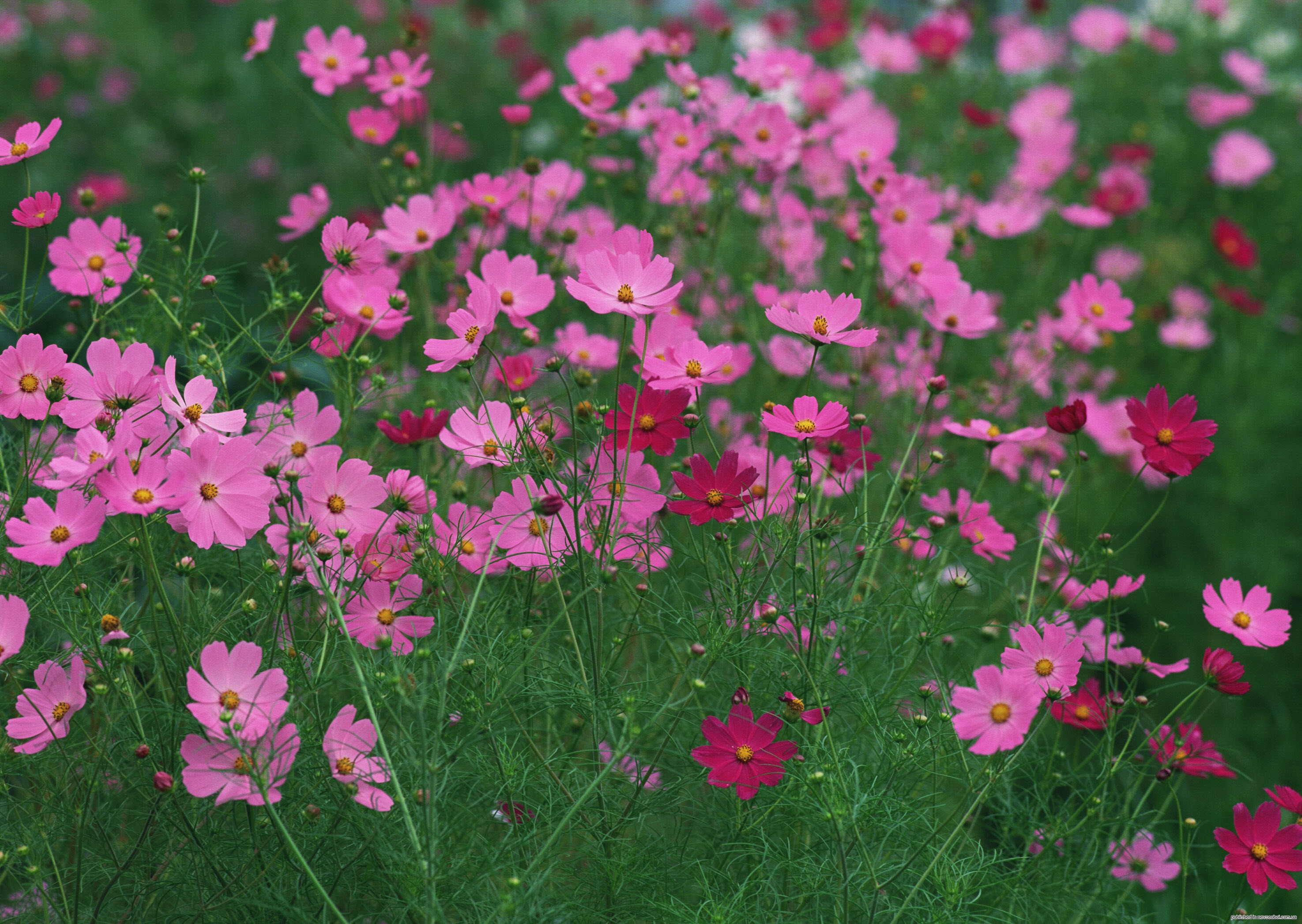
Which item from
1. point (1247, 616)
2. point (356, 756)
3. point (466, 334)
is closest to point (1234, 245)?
point (1247, 616)

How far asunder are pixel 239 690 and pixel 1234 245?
8.04 feet

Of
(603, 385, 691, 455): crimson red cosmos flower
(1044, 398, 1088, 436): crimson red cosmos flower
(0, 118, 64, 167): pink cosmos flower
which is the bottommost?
(603, 385, 691, 455): crimson red cosmos flower

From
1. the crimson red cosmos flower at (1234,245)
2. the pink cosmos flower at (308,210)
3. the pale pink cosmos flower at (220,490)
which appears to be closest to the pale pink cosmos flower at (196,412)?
the pale pink cosmos flower at (220,490)

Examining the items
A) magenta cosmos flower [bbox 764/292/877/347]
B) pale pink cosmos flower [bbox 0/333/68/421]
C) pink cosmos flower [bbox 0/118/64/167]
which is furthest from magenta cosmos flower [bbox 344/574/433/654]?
pink cosmos flower [bbox 0/118/64/167]

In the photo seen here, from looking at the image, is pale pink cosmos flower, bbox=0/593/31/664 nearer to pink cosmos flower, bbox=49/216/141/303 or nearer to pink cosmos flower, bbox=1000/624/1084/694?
pink cosmos flower, bbox=49/216/141/303

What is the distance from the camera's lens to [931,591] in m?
1.09

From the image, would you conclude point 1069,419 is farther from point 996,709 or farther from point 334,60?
point 334,60

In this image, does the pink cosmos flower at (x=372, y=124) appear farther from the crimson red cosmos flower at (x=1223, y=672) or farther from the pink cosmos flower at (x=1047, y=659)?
the crimson red cosmos flower at (x=1223, y=672)

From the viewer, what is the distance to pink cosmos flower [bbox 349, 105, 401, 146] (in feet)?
4.99

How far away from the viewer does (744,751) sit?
2.90 feet

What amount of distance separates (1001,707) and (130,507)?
0.69m

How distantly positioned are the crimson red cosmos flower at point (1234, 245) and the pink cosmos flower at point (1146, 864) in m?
1.73

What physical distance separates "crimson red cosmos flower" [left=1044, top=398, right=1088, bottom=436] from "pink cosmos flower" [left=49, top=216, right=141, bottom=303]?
38.4 inches

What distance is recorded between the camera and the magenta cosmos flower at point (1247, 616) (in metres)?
1.02
